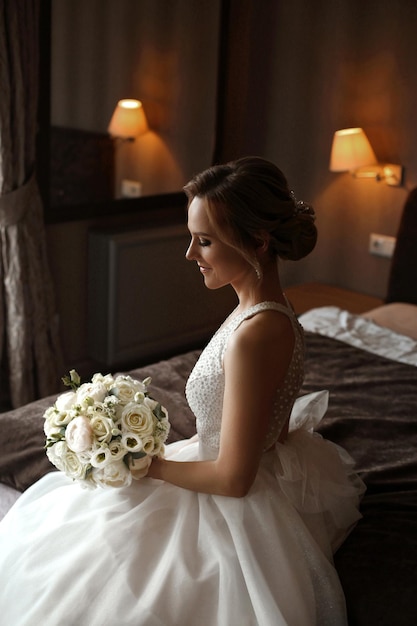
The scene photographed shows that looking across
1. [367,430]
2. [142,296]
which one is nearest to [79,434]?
[367,430]

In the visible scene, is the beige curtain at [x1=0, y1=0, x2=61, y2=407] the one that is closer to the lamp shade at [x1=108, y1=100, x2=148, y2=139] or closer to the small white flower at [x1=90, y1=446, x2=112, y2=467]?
the lamp shade at [x1=108, y1=100, x2=148, y2=139]

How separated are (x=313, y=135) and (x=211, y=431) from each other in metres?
3.09

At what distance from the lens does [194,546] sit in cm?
182

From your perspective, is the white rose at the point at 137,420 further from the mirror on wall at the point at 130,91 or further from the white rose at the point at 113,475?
the mirror on wall at the point at 130,91

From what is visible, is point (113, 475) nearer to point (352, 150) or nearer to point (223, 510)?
point (223, 510)

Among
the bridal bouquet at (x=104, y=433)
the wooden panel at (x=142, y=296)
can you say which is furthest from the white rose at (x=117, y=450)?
the wooden panel at (x=142, y=296)

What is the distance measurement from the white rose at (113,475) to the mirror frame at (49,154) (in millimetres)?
2487

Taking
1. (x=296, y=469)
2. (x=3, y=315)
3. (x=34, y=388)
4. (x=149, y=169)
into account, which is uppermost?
(x=149, y=169)

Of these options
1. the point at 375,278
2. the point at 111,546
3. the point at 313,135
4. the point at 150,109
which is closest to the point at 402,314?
the point at 375,278

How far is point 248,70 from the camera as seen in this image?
471 cm

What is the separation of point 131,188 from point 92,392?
9.19 ft

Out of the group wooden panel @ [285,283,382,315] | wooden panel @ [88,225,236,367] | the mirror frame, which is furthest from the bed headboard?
the mirror frame

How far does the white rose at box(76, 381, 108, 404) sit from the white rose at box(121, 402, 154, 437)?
6 centimetres

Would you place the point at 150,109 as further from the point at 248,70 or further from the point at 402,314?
the point at 402,314
